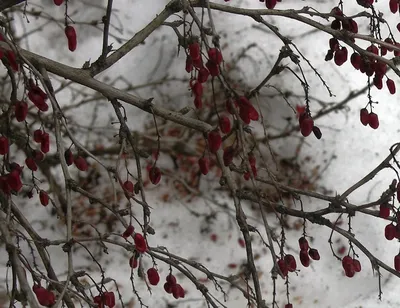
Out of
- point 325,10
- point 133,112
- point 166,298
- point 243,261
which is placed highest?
point 325,10

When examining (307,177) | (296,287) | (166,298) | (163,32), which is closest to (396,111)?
(307,177)

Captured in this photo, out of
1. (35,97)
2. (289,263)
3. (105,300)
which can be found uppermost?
(35,97)

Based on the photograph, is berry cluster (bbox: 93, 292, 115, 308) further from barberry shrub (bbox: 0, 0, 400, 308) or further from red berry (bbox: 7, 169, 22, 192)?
barberry shrub (bbox: 0, 0, 400, 308)

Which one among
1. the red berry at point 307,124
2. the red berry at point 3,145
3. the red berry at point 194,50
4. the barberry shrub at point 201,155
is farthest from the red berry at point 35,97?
the barberry shrub at point 201,155

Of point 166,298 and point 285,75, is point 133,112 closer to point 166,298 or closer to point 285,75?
point 285,75

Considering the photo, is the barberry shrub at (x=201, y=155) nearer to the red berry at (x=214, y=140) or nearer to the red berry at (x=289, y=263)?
the red berry at (x=289, y=263)

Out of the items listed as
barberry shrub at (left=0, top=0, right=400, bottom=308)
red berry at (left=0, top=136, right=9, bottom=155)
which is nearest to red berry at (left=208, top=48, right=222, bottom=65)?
red berry at (left=0, top=136, right=9, bottom=155)

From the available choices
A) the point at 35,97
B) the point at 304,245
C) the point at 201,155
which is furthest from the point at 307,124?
the point at 201,155

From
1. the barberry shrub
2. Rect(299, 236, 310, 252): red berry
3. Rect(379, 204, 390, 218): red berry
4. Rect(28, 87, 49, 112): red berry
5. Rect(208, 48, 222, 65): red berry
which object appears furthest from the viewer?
the barberry shrub

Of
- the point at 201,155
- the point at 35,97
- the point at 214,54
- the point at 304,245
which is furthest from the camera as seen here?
the point at 201,155

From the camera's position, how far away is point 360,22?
3.03 m

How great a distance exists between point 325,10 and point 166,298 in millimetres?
1730

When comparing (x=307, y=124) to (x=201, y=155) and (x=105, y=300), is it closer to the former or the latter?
(x=105, y=300)

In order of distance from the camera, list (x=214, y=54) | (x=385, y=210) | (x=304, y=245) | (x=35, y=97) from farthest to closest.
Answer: (x=304, y=245)
(x=385, y=210)
(x=35, y=97)
(x=214, y=54)
